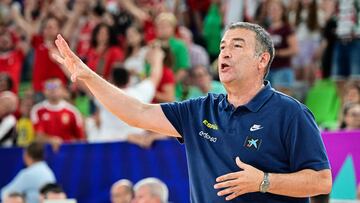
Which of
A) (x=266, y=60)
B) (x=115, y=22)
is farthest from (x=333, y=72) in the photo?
(x=266, y=60)

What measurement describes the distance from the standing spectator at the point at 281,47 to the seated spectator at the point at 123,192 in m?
3.75

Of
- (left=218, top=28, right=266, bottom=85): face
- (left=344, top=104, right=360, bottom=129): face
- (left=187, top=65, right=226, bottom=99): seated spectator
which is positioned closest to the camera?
(left=218, top=28, right=266, bottom=85): face

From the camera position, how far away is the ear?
15.7 feet

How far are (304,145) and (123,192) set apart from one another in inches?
179

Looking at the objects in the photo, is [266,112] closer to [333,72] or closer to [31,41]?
[333,72]

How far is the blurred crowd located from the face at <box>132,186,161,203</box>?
Answer: 5.05 feet

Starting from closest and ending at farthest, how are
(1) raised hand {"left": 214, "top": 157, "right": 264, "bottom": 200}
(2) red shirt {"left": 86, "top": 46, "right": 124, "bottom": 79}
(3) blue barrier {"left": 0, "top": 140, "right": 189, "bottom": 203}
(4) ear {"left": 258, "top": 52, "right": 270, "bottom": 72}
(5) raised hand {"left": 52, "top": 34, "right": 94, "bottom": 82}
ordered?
(1) raised hand {"left": 214, "top": 157, "right": 264, "bottom": 200} → (4) ear {"left": 258, "top": 52, "right": 270, "bottom": 72} → (5) raised hand {"left": 52, "top": 34, "right": 94, "bottom": 82} → (3) blue barrier {"left": 0, "top": 140, "right": 189, "bottom": 203} → (2) red shirt {"left": 86, "top": 46, "right": 124, "bottom": 79}

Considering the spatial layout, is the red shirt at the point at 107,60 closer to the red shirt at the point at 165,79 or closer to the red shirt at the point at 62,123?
the red shirt at the point at 62,123

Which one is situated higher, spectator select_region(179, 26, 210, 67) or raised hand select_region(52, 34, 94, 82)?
spectator select_region(179, 26, 210, 67)

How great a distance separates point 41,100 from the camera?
12773mm

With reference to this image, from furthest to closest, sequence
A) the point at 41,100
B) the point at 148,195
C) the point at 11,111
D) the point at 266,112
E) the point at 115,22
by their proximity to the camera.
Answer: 1. the point at 115,22
2. the point at 41,100
3. the point at 11,111
4. the point at 148,195
5. the point at 266,112

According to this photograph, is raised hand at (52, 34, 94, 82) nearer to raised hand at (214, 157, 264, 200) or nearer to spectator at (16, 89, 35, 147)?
raised hand at (214, 157, 264, 200)

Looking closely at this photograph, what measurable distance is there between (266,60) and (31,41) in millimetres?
9797

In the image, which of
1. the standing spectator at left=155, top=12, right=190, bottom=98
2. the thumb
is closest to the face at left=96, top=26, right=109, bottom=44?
the standing spectator at left=155, top=12, right=190, bottom=98
